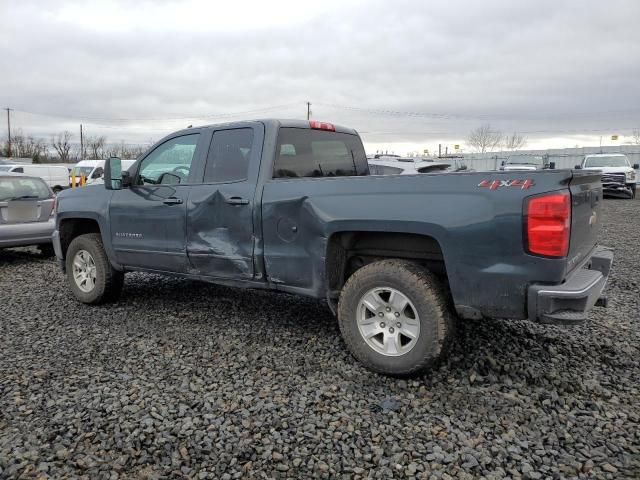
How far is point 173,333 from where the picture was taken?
4648mm

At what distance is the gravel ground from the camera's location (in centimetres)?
266

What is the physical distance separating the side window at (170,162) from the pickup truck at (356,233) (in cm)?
2

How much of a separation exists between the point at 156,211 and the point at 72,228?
5.58ft

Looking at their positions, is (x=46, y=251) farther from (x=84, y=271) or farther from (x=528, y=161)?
(x=528, y=161)

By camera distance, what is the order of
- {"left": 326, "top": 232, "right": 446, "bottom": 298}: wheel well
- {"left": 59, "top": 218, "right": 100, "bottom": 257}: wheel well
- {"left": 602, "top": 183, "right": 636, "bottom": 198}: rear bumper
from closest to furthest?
1. {"left": 326, "top": 232, "right": 446, "bottom": 298}: wheel well
2. {"left": 59, "top": 218, "right": 100, "bottom": 257}: wheel well
3. {"left": 602, "top": 183, "right": 636, "bottom": 198}: rear bumper

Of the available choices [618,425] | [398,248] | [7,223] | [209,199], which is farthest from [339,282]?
[7,223]

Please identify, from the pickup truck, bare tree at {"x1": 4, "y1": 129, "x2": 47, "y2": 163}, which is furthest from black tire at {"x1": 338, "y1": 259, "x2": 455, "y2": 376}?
bare tree at {"x1": 4, "y1": 129, "x2": 47, "y2": 163}

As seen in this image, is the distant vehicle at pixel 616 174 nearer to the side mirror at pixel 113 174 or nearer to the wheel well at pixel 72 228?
the wheel well at pixel 72 228

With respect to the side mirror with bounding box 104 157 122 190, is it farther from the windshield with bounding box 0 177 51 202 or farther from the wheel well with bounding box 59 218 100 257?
the windshield with bounding box 0 177 51 202

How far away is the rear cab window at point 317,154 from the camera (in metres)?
4.38

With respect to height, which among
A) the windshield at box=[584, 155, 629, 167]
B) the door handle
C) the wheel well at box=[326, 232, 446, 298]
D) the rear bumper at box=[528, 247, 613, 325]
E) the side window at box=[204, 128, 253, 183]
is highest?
the windshield at box=[584, 155, 629, 167]

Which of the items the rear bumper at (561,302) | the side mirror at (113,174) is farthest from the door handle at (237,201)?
the rear bumper at (561,302)

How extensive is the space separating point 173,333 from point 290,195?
5.84ft

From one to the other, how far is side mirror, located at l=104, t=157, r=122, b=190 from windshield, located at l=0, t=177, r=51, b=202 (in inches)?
157
